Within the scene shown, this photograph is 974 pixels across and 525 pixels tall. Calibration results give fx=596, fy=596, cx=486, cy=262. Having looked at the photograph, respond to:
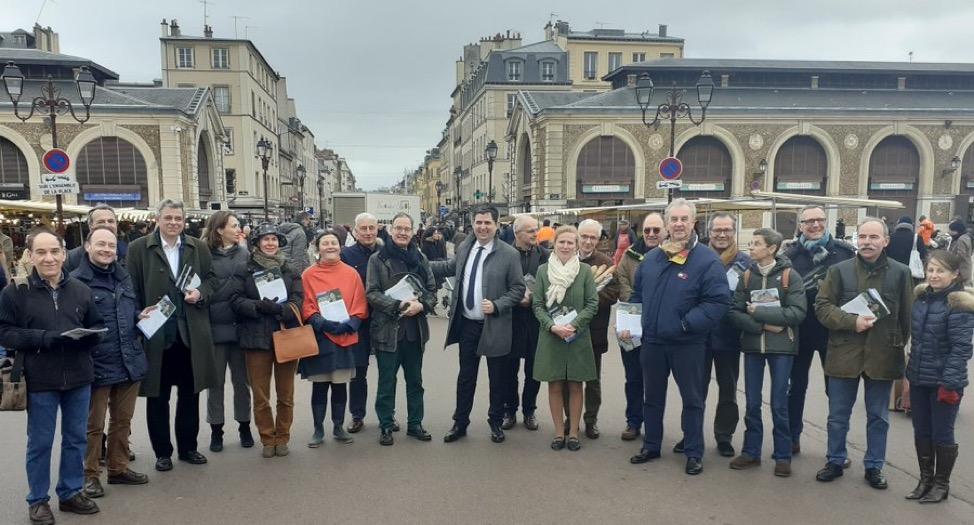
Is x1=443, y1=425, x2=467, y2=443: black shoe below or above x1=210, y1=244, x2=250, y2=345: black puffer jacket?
below

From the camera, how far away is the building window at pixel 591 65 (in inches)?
2279

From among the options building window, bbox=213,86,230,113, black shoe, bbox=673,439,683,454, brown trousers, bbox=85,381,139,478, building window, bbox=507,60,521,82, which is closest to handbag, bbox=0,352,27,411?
brown trousers, bbox=85,381,139,478

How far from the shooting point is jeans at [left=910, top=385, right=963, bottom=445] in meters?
4.24

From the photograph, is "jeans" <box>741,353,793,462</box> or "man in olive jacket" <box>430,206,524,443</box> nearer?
"jeans" <box>741,353,793,462</box>

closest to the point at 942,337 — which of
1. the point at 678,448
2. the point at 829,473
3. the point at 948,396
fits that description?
the point at 948,396

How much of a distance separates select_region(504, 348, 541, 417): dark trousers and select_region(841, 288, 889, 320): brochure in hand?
278 cm

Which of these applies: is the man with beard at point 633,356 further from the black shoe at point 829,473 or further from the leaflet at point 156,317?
the leaflet at point 156,317

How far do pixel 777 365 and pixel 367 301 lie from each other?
11.8 feet

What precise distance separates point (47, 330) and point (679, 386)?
4.65 m

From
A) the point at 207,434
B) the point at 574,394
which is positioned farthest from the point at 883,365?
the point at 207,434

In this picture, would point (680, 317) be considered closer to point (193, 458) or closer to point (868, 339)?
point (868, 339)

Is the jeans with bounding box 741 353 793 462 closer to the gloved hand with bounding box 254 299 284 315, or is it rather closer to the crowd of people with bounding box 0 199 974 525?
the crowd of people with bounding box 0 199 974 525

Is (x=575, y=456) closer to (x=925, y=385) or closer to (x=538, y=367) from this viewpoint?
(x=538, y=367)

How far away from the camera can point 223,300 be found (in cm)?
505
